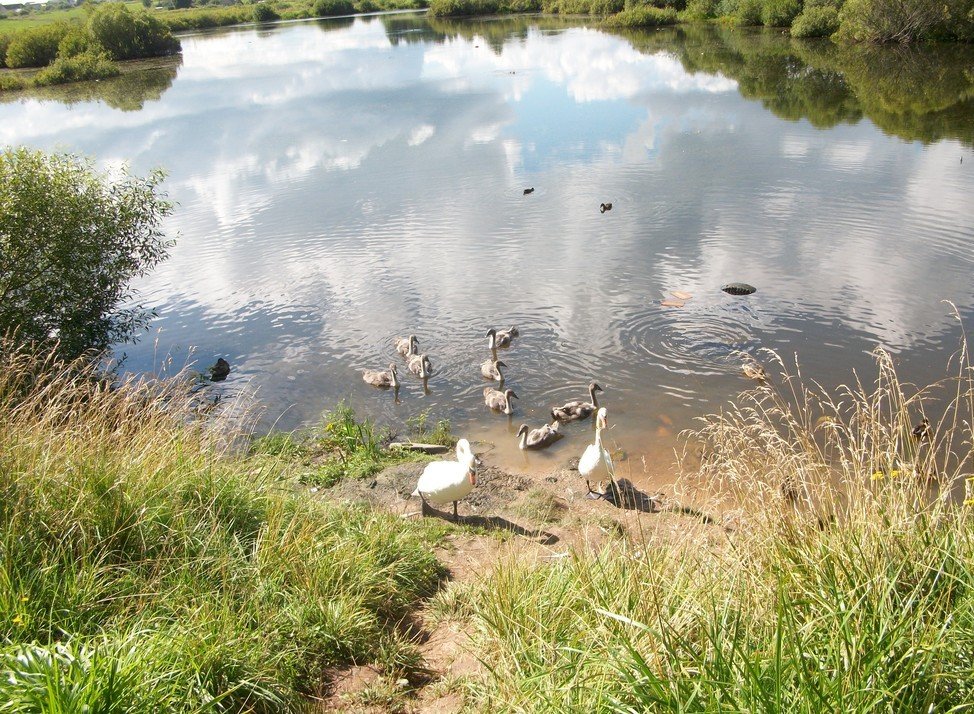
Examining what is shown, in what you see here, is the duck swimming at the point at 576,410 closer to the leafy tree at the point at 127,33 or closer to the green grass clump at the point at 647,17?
the green grass clump at the point at 647,17

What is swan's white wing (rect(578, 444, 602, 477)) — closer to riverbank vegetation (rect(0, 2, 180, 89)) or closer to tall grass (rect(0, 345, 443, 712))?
tall grass (rect(0, 345, 443, 712))

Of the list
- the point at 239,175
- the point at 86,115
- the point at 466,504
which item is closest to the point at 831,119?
the point at 239,175

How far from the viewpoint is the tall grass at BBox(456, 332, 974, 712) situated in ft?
10.2

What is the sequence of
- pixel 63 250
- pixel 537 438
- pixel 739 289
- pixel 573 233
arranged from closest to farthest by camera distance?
pixel 537 438
pixel 63 250
pixel 739 289
pixel 573 233

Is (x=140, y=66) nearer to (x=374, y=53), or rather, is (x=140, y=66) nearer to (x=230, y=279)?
(x=374, y=53)

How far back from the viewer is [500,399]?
38.4 feet

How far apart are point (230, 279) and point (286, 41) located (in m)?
69.3

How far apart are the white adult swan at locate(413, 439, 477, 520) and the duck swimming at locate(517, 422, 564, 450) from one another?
7.37 feet

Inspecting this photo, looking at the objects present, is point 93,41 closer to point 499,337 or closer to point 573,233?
point 573,233

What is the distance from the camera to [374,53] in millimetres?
60156

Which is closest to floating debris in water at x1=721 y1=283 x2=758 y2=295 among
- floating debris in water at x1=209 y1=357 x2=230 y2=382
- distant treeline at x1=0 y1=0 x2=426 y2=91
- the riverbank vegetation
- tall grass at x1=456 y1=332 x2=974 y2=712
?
tall grass at x1=456 y1=332 x2=974 y2=712

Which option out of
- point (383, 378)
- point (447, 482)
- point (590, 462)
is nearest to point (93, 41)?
point (383, 378)

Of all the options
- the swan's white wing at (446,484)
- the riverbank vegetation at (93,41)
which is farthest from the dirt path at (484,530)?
the riverbank vegetation at (93,41)

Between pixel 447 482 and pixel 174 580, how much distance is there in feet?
11.9
